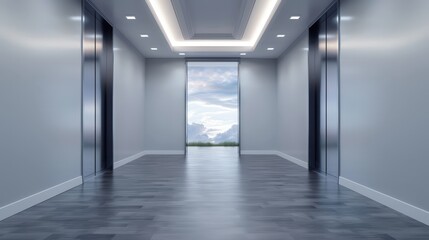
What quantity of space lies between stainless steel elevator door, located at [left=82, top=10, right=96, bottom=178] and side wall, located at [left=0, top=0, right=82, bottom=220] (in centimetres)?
46

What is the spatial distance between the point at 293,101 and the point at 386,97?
7006 mm

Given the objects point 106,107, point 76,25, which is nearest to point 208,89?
point 106,107

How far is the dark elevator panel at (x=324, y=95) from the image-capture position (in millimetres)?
8938

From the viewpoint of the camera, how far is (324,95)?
9.84 metres

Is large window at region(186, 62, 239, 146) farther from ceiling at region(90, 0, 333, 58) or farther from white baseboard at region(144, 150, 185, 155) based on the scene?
ceiling at region(90, 0, 333, 58)

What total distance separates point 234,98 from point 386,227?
23792mm

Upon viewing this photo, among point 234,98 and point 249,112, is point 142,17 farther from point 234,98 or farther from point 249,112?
point 234,98

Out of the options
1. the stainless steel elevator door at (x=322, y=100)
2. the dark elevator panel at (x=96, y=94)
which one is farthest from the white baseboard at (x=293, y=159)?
the dark elevator panel at (x=96, y=94)

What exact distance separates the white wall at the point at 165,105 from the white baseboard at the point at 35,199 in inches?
327

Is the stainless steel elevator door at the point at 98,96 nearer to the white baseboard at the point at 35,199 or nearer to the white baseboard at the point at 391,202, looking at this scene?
the white baseboard at the point at 35,199

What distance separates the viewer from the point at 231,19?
40.4ft

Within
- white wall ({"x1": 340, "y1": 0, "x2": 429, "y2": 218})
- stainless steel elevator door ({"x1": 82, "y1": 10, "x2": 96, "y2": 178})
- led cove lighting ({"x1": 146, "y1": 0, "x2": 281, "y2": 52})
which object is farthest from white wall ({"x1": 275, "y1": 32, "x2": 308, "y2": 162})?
stainless steel elevator door ({"x1": 82, "y1": 10, "x2": 96, "y2": 178})

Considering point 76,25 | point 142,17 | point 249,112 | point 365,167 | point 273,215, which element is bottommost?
point 273,215

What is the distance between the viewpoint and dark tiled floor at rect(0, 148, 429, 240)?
456cm
